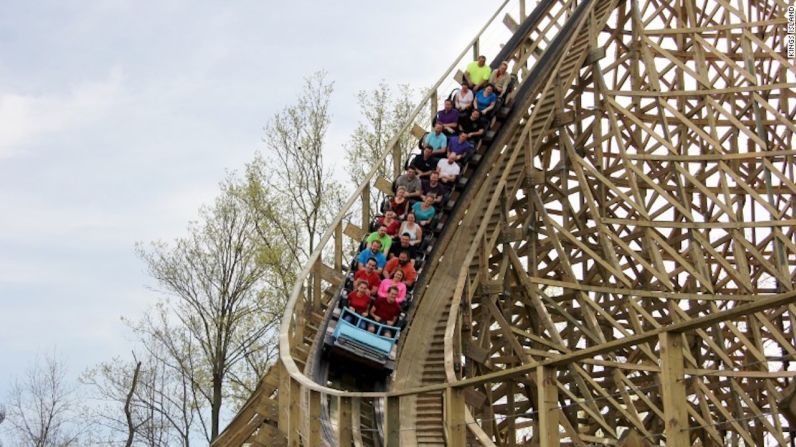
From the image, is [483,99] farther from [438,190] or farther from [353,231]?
[353,231]

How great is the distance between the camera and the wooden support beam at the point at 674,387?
4293 mm

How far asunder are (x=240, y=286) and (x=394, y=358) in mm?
10275

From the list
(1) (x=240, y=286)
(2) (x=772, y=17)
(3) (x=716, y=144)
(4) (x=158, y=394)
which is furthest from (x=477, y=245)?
(4) (x=158, y=394)

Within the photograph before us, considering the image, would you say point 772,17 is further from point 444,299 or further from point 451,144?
point 444,299

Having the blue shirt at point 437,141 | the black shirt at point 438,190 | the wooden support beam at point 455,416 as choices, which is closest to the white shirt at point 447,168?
the black shirt at point 438,190

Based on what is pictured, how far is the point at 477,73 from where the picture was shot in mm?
12586

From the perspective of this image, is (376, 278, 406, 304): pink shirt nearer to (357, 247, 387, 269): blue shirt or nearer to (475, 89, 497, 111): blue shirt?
(357, 247, 387, 269): blue shirt

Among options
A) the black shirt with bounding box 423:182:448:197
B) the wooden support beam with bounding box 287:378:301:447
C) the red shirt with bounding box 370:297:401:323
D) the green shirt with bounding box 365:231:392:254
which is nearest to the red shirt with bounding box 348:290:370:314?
the red shirt with bounding box 370:297:401:323

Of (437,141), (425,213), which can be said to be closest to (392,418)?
(425,213)

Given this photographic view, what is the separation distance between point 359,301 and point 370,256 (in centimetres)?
76

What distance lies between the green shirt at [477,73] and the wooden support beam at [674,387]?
8472 millimetres

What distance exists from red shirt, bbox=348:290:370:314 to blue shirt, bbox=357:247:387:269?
60 cm

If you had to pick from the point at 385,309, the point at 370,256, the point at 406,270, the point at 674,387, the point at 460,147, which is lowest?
the point at 674,387

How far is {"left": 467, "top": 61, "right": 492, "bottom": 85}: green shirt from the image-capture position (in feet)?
41.1
